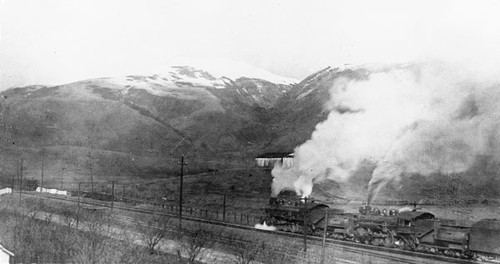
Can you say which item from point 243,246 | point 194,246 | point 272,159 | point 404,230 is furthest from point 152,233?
point 272,159

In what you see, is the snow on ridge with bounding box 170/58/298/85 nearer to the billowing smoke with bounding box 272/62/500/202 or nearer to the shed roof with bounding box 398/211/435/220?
the billowing smoke with bounding box 272/62/500/202

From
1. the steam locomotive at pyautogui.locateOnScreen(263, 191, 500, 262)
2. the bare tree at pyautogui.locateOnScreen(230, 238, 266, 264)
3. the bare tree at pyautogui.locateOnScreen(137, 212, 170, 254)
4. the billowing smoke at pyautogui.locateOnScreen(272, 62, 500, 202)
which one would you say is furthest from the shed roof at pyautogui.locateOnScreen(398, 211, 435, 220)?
the billowing smoke at pyautogui.locateOnScreen(272, 62, 500, 202)

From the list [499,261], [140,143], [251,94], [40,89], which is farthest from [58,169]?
[499,261]

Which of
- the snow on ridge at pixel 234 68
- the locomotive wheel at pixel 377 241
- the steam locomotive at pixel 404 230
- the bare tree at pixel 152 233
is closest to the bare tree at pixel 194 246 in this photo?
the bare tree at pixel 152 233

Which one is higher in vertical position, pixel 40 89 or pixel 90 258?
pixel 40 89

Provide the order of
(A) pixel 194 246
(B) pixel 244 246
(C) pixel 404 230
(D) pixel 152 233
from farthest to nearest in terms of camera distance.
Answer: (D) pixel 152 233, (A) pixel 194 246, (B) pixel 244 246, (C) pixel 404 230

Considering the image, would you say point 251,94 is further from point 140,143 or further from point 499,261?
point 499,261

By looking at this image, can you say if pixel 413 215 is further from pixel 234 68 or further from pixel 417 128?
pixel 234 68
